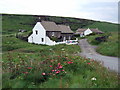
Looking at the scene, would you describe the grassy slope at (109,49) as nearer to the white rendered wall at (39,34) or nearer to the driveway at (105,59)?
the driveway at (105,59)

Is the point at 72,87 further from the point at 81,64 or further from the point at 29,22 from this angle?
the point at 29,22

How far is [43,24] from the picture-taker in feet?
118

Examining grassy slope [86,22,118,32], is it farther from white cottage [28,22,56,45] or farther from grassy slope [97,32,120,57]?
grassy slope [97,32,120,57]

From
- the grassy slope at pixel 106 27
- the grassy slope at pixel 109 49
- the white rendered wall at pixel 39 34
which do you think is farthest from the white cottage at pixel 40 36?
the grassy slope at pixel 106 27

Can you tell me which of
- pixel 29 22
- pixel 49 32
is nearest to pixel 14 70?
pixel 49 32

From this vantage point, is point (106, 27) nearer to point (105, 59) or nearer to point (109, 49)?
point (109, 49)

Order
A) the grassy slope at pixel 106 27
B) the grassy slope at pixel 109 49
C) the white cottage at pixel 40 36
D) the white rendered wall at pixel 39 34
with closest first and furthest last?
the grassy slope at pixel 109 49
the white cottage at pixel 40 36
the white rendered wall at pixel 39 34
the grassy slope at pixel 106 27

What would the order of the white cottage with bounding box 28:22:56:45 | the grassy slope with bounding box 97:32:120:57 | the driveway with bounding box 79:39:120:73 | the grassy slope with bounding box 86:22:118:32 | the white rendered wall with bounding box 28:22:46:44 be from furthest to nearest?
the grassy slope with bounding box 86:22:118:32, the white rendered wall with bounding box 28:22:46:44, the white cottage with bounding box 28:22:56:45, the grassy slope with bounding box 97:32:120:57, the driveway with bounding box 79:39:120:73

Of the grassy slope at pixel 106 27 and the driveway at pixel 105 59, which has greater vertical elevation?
the grassy slope at pixel 106 27

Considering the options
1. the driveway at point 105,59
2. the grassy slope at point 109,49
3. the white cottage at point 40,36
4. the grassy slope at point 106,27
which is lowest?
the driveway at point 105,59

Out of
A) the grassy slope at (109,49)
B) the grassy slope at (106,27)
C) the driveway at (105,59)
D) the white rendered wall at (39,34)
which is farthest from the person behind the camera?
the grassy slope at (106,27)

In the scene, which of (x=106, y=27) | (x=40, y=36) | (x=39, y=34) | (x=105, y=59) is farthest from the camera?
(x=106, y=27)

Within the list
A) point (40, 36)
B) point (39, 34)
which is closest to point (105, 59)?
point (40, 36)

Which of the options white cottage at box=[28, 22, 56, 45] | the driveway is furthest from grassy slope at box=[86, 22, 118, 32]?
the driveway
